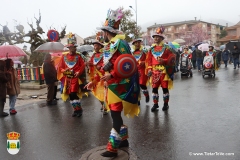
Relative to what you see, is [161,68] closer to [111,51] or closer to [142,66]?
[142,66]

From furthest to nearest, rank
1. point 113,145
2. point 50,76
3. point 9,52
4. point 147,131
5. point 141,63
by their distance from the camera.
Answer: point 50,76 < point 141,63 < point 9,52 < point 147,131 < point 113,145

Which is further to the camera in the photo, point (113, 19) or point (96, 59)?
point (96, 59)

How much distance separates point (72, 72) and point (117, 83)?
2885mm

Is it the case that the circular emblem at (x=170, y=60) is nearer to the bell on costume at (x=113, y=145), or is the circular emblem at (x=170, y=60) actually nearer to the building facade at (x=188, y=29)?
Answer: the bell on costume at (x=113, y=145)

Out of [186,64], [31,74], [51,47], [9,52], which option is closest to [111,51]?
[9,52]

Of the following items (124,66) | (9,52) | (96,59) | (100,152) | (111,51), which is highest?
(9,52)

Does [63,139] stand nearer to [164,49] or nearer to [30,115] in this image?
[30,115]

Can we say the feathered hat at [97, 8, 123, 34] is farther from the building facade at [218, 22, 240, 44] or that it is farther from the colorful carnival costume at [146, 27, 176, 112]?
the building facade at [218, 22, 240, 44]

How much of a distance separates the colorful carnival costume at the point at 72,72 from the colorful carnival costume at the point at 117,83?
103 inches

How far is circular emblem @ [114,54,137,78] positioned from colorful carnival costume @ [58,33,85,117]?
295cm

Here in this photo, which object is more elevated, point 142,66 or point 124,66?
point 124,66

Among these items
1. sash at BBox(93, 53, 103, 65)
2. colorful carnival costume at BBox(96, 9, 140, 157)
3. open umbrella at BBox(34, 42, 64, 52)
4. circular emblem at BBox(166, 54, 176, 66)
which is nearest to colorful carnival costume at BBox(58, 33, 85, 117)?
sash at BBox(93, 53, 103, 65)

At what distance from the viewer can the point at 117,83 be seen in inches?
154

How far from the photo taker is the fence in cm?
1223
